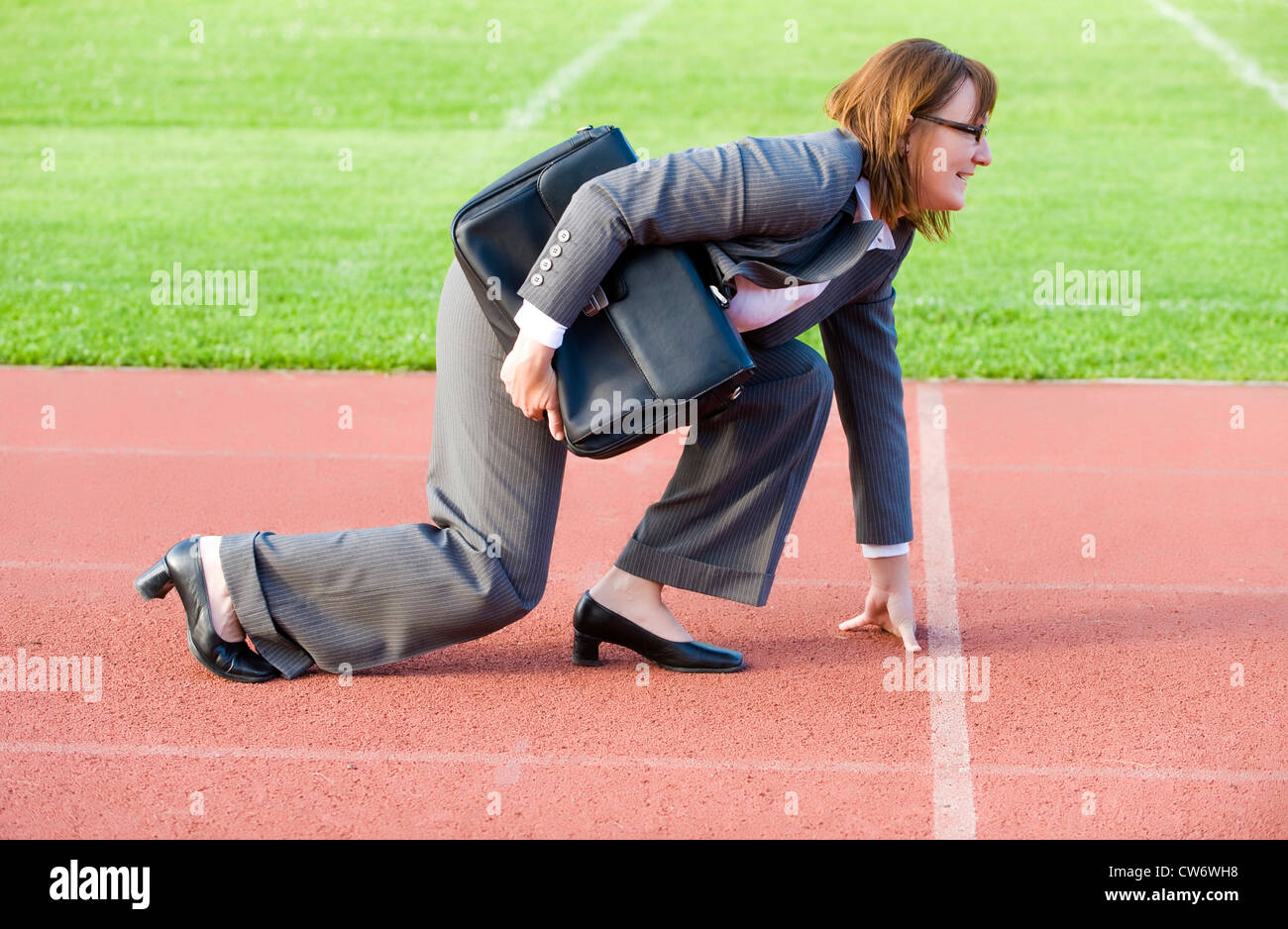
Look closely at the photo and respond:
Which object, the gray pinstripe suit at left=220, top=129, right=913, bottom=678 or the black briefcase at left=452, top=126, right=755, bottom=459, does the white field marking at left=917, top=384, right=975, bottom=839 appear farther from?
the black briefcase at left=452, top=126, right=755, bottom=459

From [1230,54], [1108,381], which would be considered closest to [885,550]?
[1108,381]

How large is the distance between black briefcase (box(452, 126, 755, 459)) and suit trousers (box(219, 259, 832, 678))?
0.91 ft

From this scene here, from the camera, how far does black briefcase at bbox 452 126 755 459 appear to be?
3078mm

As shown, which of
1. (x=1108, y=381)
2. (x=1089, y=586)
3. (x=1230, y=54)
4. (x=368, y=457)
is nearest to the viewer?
(x=1089, y=586)

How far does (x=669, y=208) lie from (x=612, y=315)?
28 centimetres

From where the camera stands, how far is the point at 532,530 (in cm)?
351

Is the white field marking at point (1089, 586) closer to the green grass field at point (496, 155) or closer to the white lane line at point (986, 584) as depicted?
the white lane line at point (986, 584)

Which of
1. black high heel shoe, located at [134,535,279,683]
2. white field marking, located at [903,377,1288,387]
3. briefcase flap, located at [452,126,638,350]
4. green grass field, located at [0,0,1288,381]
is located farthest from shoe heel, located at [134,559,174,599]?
white field marking, located at [903,377,1288,387]

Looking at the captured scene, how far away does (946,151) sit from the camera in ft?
10.8

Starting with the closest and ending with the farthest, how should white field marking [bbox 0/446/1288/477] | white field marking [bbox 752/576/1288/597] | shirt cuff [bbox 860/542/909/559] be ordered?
shirt cuff [bbox 860/542/909/559]
white field marking [bbox 752/576/1288/597]
white field marking [bbox 0/446/1288/477]

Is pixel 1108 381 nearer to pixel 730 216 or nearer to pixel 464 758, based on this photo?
pixel 730 216

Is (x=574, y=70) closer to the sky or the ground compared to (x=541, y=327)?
closer to the sky

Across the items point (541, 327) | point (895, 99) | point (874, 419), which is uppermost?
point (895, 99)

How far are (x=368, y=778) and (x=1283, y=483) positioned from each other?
3.91 m
